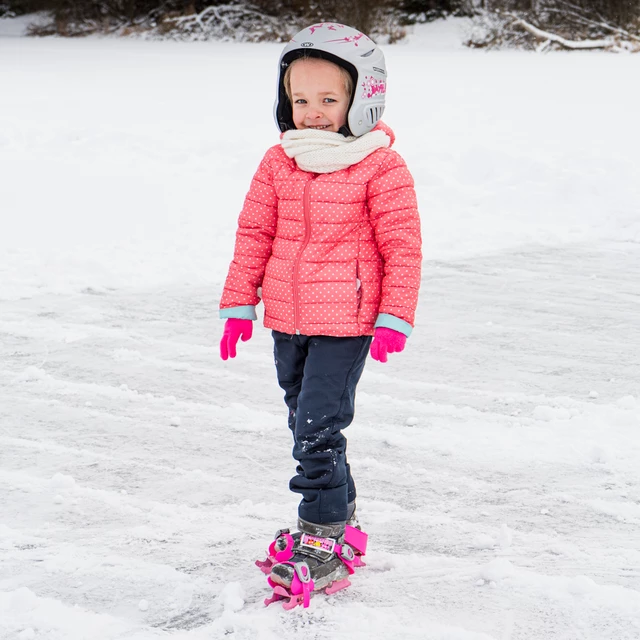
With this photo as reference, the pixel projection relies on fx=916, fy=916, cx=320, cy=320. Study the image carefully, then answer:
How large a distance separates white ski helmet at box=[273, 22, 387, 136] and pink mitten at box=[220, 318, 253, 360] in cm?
63

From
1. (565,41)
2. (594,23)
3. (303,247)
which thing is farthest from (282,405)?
(594,23)

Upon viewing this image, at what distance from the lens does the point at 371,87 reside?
259cm

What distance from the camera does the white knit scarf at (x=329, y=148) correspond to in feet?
8.36

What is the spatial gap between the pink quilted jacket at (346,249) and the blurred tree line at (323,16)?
1468 centimetres

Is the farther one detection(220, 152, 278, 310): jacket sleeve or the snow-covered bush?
the snow-covered bush

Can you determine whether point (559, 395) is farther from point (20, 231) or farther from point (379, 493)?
point (20, 231)

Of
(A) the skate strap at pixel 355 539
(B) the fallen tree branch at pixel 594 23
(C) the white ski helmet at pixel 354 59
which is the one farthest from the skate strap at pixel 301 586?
(B) the fallen tree branch at pixel 594 23

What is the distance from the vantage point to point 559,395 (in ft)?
13.4

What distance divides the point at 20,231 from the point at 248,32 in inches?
489

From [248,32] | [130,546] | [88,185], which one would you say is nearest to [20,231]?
[88,185]

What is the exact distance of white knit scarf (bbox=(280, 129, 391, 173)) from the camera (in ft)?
8.36

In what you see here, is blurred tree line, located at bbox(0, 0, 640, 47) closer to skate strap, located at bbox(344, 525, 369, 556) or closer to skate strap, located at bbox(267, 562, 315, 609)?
skate strap, located at bbox(344, 525, 369, 556)

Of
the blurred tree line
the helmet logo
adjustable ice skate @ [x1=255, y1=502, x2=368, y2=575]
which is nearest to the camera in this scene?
the helmet logo

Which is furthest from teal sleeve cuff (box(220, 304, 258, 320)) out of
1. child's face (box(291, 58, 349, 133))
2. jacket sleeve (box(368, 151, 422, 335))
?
child's face (box(291, 58, 349, 133))
